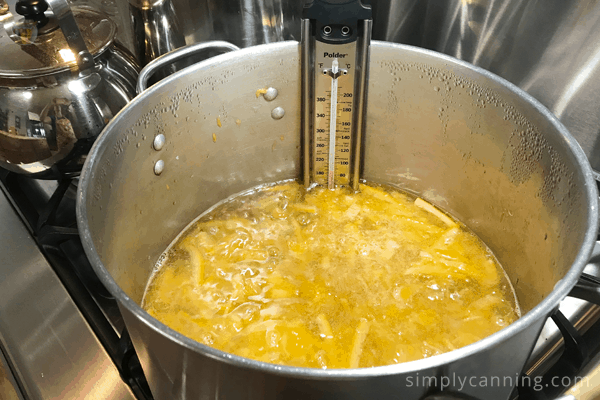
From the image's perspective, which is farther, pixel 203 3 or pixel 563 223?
A: pixel 203 3

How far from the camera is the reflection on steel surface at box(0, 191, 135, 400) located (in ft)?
2.98

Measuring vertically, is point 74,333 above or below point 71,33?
below

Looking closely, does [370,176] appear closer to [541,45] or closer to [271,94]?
[271,94]

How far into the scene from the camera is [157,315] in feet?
3.46

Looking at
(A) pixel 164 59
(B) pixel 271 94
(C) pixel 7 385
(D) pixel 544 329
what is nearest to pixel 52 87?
(A) pixel 164 59

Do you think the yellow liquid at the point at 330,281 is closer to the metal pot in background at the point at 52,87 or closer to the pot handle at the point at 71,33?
the metal pot in background at the point at 52,87

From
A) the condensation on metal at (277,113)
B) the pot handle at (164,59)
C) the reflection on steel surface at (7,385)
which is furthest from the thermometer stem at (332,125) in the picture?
the reflection on steel surface at (7,385)

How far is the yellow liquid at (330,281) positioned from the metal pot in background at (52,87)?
35cm

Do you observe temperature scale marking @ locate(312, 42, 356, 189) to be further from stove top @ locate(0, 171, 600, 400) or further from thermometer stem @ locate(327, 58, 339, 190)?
stove top @ locate(0, 171, 600, 400)

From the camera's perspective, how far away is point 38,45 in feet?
3.54

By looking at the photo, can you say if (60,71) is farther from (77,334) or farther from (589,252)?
(589,252)

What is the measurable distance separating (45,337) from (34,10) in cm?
71

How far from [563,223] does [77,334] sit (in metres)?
0.96

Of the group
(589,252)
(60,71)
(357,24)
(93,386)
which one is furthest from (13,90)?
(589,252)
